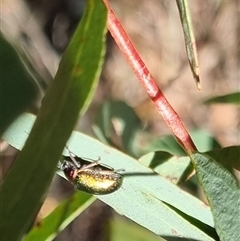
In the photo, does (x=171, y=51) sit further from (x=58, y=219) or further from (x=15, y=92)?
(x=15, y=92)

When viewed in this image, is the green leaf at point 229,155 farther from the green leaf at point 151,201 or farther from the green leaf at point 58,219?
the green leaf at point 58,219

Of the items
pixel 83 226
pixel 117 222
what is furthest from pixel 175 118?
pixel 83 226

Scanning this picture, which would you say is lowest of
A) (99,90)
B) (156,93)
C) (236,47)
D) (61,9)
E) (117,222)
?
(117,222)

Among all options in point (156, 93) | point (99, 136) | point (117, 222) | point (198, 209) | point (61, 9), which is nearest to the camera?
point (156, 93)

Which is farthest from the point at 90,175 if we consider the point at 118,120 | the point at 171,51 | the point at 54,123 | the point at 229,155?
the point at 171,51

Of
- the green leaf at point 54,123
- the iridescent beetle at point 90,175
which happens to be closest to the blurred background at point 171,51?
the iridescent beetle at point 90,175

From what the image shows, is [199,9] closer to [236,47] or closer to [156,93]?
[236,47]

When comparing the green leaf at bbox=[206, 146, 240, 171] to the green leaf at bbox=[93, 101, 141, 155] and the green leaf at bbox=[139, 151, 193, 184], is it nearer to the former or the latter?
the green leaf at bbox=[139, 151, 193, 184]
